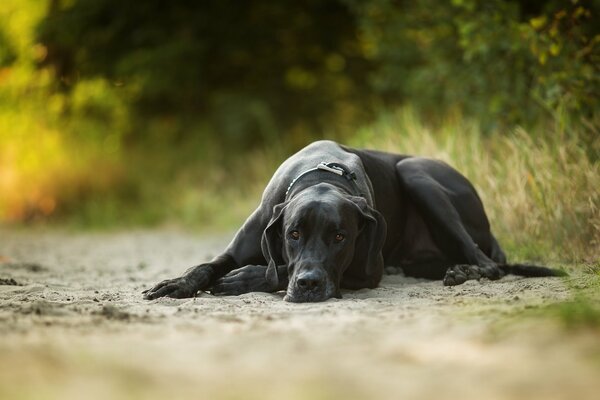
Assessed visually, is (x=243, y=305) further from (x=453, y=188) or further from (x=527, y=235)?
(x=527, y=235)

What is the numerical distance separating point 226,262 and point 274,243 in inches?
20.6

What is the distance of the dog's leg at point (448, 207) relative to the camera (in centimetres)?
631

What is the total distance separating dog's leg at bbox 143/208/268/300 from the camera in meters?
5.68

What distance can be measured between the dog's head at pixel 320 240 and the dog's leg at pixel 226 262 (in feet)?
1.11

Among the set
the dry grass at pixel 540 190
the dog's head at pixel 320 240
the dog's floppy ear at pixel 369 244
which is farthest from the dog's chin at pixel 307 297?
the dry grass at pixel 540 190

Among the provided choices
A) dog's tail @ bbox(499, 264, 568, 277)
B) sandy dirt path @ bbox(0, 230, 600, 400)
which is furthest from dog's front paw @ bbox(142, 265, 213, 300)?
dog's tail @ bbox(499, 264, 568, 277)

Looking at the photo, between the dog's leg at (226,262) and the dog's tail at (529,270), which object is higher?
the dog's leg at (226,262)

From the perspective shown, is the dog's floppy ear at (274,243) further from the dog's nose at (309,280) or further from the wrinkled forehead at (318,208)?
the dog's nose at (309,280)

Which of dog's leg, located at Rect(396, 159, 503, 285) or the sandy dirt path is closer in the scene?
the sandy dirt path

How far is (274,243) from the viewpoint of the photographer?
18.6 ft

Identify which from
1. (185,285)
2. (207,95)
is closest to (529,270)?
(185,285)

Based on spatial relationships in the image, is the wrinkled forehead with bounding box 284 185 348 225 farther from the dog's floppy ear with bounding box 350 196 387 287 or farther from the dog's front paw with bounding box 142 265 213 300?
the dog's front paw with bounding box 142 265 213 300

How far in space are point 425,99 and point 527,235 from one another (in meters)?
6.05

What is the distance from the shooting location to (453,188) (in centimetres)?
708
